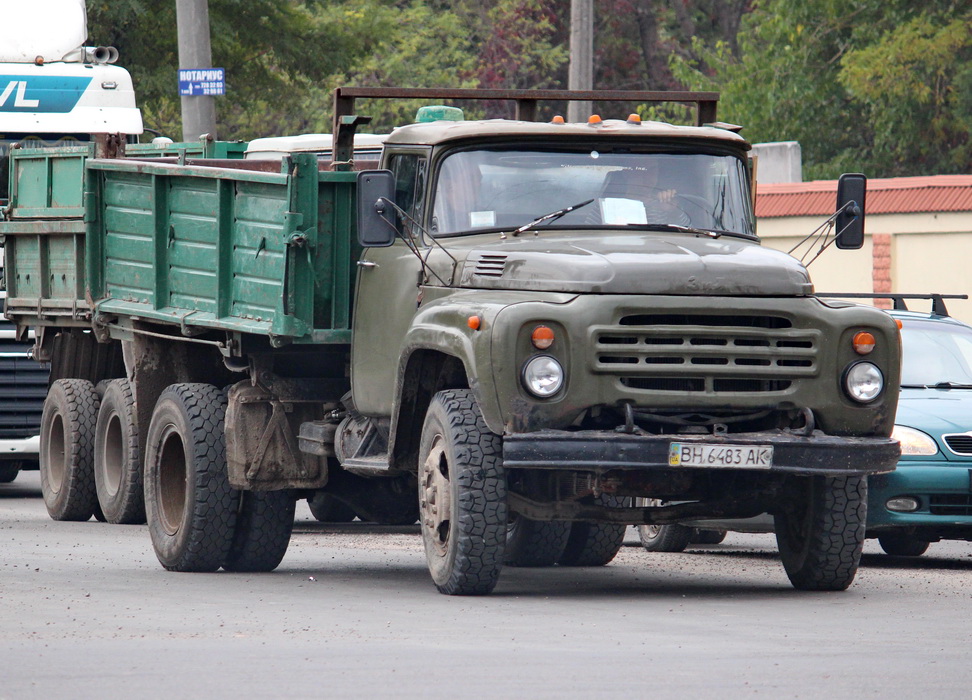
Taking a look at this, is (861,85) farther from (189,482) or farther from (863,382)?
(863,382)

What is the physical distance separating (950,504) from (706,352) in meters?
3.14

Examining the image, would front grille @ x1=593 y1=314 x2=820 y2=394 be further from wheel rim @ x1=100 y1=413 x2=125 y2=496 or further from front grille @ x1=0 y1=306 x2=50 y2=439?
front grille @ x1=0 y1=306 x2=50 y2=439

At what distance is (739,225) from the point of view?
10977mm

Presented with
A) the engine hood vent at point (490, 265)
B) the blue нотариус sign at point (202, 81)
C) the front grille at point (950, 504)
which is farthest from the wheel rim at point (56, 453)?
the front grille at point (950, 504)

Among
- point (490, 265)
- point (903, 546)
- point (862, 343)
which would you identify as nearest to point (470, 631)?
point (490, 265)

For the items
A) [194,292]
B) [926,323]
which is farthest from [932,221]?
[194,292]

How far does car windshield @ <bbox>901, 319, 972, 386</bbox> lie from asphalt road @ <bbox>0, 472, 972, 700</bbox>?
1.24m

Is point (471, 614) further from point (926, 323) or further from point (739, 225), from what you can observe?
point (926, 323)

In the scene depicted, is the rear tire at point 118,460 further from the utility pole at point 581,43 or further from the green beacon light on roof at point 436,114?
the utility pole at point 581,43

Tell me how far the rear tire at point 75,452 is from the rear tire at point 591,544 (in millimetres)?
4350

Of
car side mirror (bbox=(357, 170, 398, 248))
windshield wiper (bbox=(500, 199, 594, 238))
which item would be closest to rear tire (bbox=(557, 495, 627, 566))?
windshield wiper (bbox=(500, 199, 594, 238))

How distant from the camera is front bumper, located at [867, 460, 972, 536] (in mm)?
12102

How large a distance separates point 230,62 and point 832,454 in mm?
21594

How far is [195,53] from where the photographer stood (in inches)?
830
